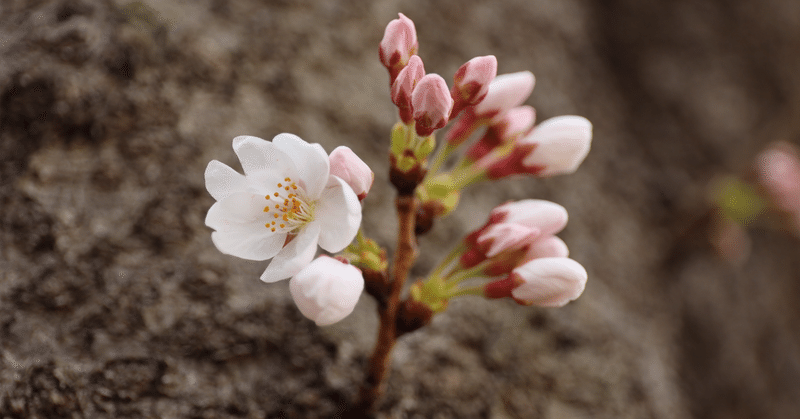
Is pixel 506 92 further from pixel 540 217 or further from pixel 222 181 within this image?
pixel 222 181

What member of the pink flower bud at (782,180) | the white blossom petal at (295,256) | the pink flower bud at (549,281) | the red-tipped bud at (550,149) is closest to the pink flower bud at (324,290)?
the white blossom petal at (295,256)

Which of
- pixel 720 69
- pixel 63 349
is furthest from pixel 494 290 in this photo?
pixel 720 69

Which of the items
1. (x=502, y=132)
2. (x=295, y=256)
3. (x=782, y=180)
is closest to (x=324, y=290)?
(x=295, y=256)

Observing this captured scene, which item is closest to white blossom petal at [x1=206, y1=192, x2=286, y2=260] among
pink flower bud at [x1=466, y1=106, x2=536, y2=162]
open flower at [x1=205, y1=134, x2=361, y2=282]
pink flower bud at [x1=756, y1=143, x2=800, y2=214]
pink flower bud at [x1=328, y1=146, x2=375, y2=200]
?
open flower at [x1=205, y1=134, x2=361, y2=282]

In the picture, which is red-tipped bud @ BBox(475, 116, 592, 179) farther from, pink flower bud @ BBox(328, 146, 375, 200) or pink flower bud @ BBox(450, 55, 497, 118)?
pink flower bud @ BBox(328, 146, 375, 200)

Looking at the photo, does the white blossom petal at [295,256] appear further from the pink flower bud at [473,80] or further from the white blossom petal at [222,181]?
the pink flower bud at [473,80]

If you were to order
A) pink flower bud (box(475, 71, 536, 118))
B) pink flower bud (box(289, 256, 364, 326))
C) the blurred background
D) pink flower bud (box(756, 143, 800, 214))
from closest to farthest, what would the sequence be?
pink flower bud (box(289, 256, 364, 326)) → pink flower bud (box(475, 71, 536, 118)) → the blurred background → pink flower bud (box(756, 143, 800, 214))

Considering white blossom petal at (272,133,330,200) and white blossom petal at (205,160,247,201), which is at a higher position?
white blossom petal at (272,133,330,200)
